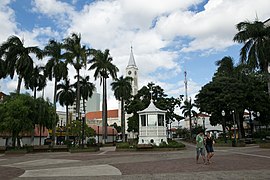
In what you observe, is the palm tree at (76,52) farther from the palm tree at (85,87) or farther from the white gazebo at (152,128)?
the palm tree at (85,87)

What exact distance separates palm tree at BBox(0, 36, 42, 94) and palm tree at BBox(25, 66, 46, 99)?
434cm

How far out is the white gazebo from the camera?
3155 cm

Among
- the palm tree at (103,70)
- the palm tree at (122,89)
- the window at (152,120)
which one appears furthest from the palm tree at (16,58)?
the palm tree at (122,89)

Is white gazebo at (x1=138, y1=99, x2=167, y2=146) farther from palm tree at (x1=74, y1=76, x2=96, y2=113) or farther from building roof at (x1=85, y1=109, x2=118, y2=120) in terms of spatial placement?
building roof at (x1=85, y1=109, x2=118, y2=120)


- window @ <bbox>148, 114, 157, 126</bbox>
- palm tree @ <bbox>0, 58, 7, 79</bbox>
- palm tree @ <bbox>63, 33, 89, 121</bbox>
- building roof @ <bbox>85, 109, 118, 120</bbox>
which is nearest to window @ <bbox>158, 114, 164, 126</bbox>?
window @ <bbox>148, 114, 157, 126</bbox>

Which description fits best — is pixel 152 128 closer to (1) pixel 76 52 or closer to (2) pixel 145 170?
(1) pixel 76 52

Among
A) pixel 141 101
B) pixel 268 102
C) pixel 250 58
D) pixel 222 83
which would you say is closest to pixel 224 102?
pixel 222 83

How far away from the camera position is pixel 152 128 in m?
31.8

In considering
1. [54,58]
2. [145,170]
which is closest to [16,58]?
[54,58]

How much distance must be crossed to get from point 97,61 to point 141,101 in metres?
12.1

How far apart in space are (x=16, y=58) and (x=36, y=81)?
705cm

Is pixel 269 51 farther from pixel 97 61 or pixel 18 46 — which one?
pixel 18 46

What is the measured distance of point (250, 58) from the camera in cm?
2786

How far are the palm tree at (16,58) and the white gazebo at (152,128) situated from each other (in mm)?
17451
